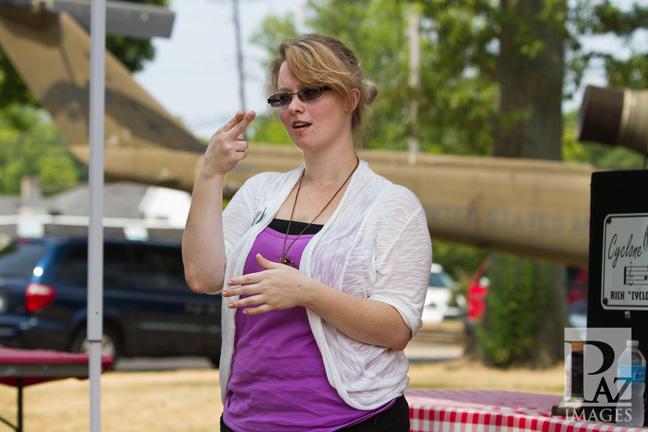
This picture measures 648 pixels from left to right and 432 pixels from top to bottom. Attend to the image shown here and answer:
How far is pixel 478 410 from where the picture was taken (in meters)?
2.73

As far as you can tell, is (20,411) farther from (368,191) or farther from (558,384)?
(558,384)

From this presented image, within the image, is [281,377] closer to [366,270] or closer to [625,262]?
[366,270]

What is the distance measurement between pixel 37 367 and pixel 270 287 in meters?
2.15

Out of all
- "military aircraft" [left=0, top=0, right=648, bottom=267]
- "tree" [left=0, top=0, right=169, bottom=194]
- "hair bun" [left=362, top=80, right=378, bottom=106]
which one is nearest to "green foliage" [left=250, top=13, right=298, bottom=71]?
"tree" [left=0, top=0, right=169, bottom=194]

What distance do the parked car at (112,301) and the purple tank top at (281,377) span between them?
8.92 metres

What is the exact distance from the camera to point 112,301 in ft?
36.5

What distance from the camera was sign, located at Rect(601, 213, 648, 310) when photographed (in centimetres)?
241

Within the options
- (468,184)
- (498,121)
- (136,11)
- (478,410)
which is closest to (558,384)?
(468,184)

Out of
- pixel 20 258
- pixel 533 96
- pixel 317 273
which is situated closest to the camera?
pixel 317 273

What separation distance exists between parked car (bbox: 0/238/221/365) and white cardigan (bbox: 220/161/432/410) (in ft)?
29.4

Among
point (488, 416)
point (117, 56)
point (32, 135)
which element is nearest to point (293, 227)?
point (488, 416)

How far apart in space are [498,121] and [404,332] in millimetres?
10468

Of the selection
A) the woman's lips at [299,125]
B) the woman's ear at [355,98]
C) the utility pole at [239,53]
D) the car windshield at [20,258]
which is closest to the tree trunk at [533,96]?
the car windshield at [20,258]

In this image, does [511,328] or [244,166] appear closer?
[244,166]
